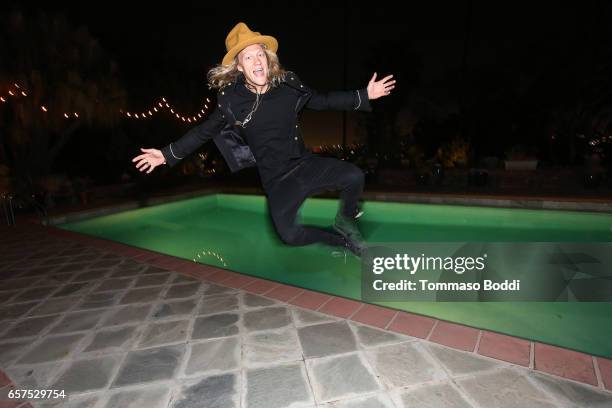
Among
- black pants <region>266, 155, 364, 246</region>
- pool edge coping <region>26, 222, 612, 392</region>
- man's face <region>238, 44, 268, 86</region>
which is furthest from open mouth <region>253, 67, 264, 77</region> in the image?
pool edge coping <region>26, 222, 612, 392</region>

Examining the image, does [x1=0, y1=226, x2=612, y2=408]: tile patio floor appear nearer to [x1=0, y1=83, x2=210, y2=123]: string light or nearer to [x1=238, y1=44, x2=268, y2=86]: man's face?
[x1=238, y1=44, x2=268, y2=86]: man's face

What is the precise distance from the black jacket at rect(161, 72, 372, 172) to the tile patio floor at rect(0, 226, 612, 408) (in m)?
1.42

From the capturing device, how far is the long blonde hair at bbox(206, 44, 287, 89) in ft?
9.08

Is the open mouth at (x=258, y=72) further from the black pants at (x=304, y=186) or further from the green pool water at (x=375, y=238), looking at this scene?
the green pool water at (x=375, y=238)

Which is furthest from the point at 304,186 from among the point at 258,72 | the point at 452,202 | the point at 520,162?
the point at 520,162

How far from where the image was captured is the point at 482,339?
2418 millimetres

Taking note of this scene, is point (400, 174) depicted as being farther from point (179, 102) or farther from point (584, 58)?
point (179, 102)

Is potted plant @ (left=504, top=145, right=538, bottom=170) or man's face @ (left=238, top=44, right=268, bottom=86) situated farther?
potted plant @ (left=504, top=145, right=538, bottom=170)

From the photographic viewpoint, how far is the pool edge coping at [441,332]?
2078 millimetres

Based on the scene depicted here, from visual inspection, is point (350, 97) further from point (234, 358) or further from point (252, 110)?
point (234, 358)

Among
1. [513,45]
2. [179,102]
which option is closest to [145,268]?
[179,102]

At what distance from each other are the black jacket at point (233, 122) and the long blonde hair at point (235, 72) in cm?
5

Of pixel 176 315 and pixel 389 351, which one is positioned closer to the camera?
pixel 389 351

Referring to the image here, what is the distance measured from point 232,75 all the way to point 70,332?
2.65 m
